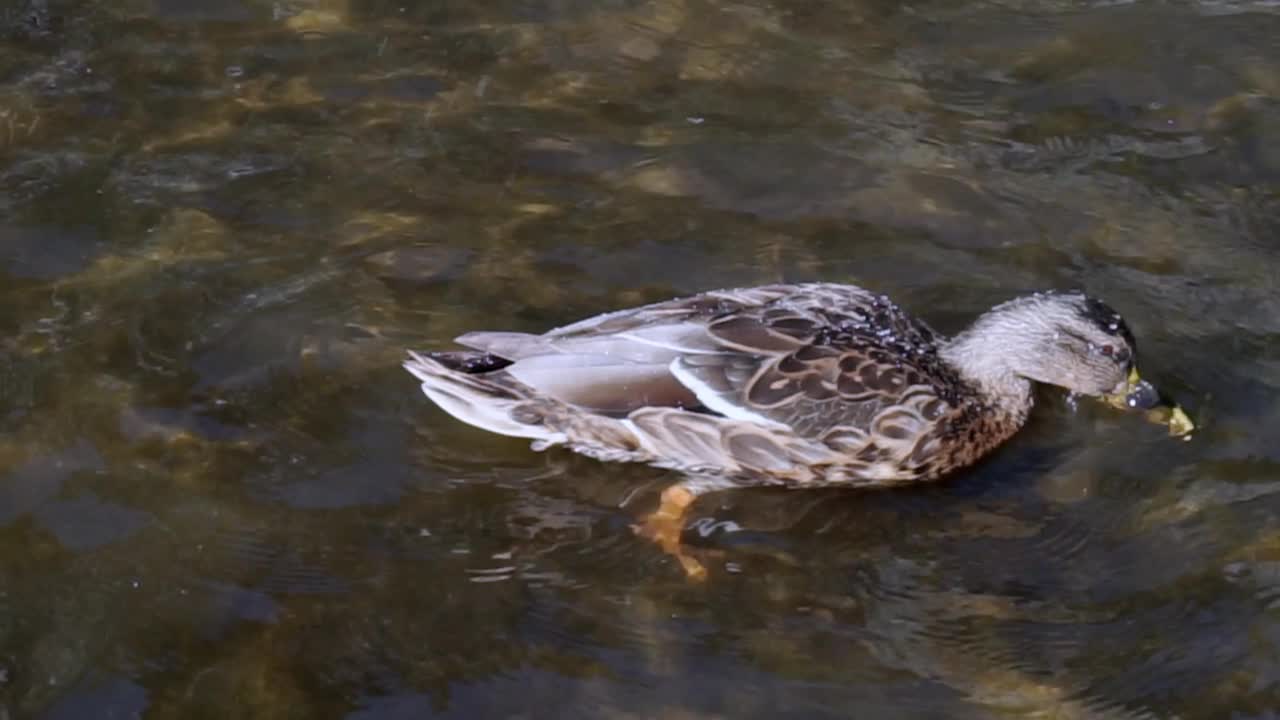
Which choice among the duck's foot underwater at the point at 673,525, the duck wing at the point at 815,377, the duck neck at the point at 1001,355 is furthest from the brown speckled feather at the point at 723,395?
the duck neck at the point at 1001,355

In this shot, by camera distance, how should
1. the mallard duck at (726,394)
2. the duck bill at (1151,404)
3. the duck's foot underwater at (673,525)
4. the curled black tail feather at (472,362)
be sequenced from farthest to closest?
the duck bill at (1151,404) < the curled black tail feather at (472,362) < the mallard duck at (726,394) < the duck's foot underwater at (673,525)

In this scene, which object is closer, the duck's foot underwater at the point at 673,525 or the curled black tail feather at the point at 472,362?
the duck's foot underwater at the point at 673,525

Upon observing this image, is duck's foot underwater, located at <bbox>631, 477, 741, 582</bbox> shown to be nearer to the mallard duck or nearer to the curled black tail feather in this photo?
the mallard duck

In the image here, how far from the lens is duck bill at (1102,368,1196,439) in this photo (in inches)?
255

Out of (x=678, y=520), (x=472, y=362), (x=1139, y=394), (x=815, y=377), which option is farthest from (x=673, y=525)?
(x=1139, y=394)

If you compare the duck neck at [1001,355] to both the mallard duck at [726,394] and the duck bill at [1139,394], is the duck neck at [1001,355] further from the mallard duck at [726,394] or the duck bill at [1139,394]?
the duck bill at [1139,394]

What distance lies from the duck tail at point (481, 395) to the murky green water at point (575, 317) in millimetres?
195

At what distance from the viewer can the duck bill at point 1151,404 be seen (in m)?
6.48

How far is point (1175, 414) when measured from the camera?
6.50 m

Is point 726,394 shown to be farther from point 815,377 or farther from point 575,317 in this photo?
point 575,317

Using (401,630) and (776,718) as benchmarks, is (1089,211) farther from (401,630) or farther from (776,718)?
(401,630)

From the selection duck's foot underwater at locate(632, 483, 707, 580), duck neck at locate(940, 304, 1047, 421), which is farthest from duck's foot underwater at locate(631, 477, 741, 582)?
duck neck at locate(940, 304, 1047, 421)

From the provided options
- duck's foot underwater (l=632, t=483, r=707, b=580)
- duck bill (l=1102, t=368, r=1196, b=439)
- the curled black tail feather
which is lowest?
duck's foot underwater (l=632, t=483, r=707, b=580)

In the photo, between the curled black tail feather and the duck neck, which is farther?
the duck neck
